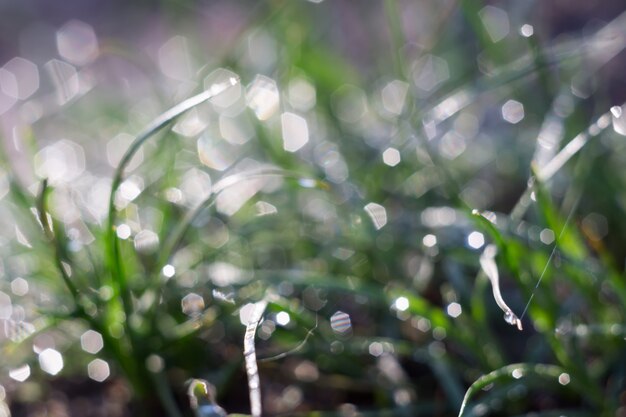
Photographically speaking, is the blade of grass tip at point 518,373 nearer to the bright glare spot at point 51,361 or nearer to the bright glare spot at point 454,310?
the bright glare spot at point 454,310

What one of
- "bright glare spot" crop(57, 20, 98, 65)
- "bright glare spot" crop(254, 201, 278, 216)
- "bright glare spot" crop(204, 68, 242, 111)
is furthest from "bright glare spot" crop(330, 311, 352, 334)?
"bright glare spot" crop(57, 20, 98, 65)

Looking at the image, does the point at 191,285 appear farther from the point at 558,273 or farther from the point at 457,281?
the point at 558,273

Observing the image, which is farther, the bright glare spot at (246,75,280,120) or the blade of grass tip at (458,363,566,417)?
the bright glare spot at (246,75,280,120)

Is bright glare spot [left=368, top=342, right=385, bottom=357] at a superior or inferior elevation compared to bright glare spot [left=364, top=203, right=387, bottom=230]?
inferior

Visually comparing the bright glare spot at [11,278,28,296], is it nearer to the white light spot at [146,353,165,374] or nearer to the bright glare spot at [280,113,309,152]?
the white light spot at [146,353,165,374]

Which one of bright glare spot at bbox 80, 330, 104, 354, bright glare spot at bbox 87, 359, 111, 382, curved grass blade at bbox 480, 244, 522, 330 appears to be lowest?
bright glare spot at bbox 87, 359, 111, 382

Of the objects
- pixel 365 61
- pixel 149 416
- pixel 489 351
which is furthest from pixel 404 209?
pixel 365 61
